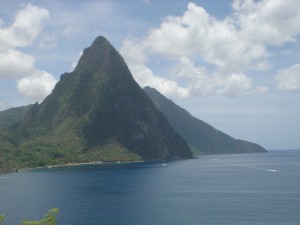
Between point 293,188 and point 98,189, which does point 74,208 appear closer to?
point 98,189

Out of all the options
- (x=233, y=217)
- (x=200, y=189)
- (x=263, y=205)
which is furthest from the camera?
(x=200, y=189)

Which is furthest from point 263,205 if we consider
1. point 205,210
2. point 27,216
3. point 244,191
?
point 27,216

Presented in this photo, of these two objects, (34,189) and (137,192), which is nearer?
(137,192)

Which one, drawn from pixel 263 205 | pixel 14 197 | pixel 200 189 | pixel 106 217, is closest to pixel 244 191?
pixel 200 189

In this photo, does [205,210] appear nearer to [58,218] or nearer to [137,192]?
[58,218]

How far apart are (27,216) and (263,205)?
6793 cm

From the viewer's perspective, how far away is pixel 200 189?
584 feet

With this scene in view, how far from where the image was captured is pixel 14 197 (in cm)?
16688

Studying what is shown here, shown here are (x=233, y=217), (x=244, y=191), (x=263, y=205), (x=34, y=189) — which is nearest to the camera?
(x=233, y=217)

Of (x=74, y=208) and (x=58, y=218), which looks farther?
(x=74, y=208)

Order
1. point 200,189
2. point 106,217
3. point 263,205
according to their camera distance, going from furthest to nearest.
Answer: point 200,189 < point 263,205 < point 106,217

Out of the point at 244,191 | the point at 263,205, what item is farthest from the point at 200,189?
the point at 263,205

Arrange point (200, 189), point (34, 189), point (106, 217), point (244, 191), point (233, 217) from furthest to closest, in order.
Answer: point (34, 189)
point (200, 189)
point (244, 191)
point (106, 217)
point (233, 217)

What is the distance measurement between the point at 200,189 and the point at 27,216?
242 feet
